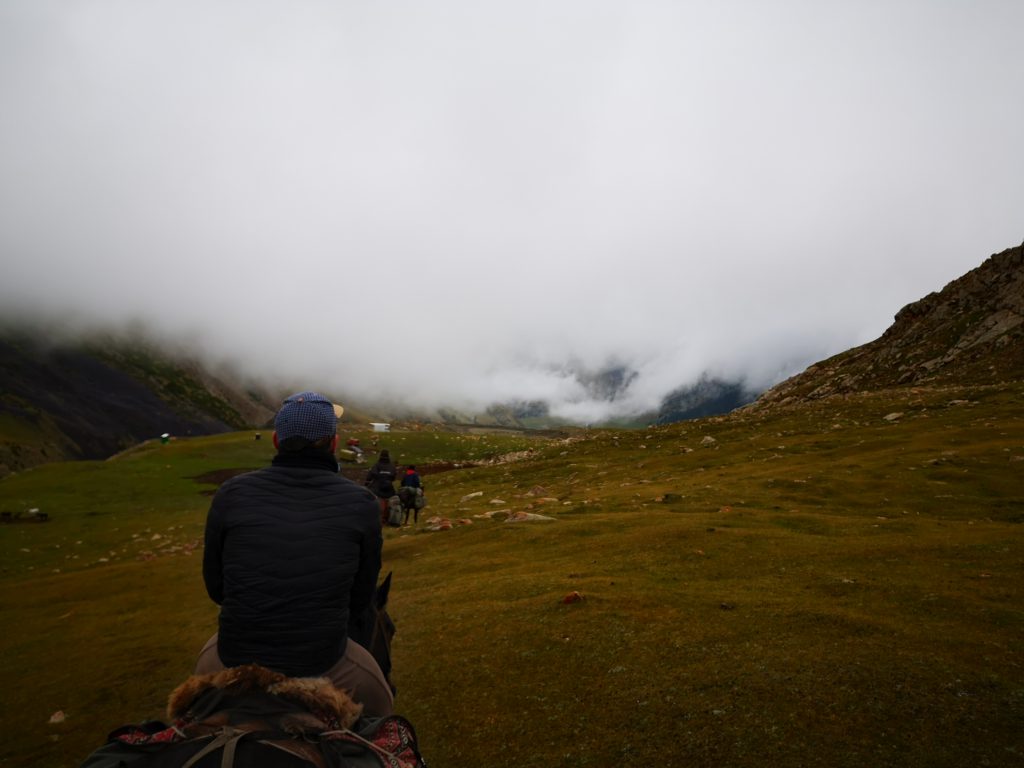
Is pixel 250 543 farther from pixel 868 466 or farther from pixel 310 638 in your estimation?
pixel 868 466

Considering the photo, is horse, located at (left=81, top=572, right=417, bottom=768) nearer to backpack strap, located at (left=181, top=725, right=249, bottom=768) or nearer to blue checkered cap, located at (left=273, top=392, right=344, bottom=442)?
backpack strap, located at (left=181, top=725, right=249, bottom=768)

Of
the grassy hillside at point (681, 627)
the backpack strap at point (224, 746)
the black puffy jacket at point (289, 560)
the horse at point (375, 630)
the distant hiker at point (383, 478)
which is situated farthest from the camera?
the distant hiker at point (383, 478)

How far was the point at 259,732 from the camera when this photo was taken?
14.5 feet

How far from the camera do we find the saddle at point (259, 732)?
419 centimetres

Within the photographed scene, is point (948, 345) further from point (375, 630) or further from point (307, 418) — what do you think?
point (307, 418)

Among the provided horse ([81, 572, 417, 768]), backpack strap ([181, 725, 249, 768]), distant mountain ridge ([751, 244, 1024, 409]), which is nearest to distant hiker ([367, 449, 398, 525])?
horse ([81, 572, 417, 768])

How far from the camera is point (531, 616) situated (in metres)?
13.6

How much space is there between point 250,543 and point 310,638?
1247 millimetres

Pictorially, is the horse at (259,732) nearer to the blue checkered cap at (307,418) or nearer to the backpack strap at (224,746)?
the backpack strap at (224,746)

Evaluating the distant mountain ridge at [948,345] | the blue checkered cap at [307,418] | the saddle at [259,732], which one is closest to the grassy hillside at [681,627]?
the saddle at [259,732]

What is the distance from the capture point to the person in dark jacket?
18.9 ft

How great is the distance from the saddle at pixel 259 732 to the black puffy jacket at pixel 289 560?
43 centimetres

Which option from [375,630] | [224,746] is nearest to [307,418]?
[375,630]

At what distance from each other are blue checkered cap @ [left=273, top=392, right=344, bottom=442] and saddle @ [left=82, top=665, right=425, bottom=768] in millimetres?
2597
